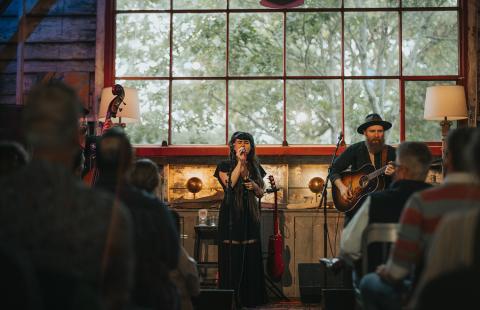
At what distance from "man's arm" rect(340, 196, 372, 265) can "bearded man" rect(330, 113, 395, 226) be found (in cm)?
231

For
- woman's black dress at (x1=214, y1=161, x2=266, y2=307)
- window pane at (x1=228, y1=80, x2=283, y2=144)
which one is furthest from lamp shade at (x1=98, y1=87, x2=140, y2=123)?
woman's black dress at (x1=214, y1=161, x2=266, y2=307)

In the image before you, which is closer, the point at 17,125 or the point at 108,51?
the point at 17,125

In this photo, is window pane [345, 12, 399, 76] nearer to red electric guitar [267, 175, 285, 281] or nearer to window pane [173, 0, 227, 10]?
window pane [173, 0, 227, 10]

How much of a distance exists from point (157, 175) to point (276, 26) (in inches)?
172

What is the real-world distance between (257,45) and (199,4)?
2.58 ft

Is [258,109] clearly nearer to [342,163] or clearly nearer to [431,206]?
A: [342,163]

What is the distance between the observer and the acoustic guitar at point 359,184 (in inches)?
221

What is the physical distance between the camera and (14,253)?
1650 mm

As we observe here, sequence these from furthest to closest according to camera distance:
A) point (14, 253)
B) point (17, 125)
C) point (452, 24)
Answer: point (452, 24), point (17, 125), point (14, 253)

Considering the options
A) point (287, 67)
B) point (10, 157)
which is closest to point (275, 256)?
point (287, 67)

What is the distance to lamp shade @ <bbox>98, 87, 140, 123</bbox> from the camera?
6574mm

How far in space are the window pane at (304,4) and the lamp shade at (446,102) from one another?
1.46m

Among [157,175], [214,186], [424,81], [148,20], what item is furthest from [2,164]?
[424,81]

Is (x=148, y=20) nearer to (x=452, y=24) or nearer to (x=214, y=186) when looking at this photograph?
(x=214, y=186)
